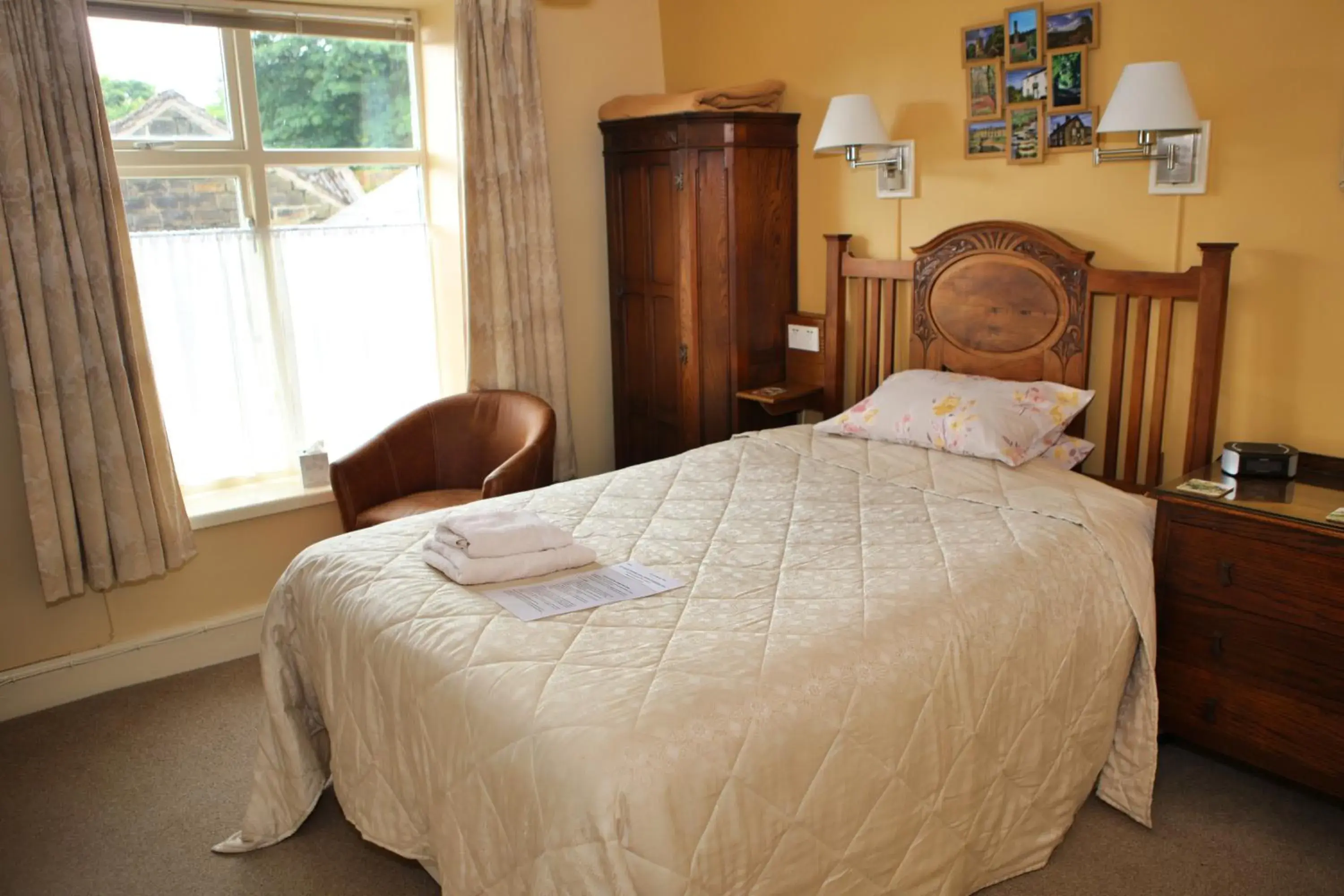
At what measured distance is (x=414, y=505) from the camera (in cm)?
349

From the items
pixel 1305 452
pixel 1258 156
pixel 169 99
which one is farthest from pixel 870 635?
pixel 169 99

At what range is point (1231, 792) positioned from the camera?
2.60 metres

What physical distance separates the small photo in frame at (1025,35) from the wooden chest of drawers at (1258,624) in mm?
1368

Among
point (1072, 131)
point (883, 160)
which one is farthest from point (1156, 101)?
point (883, 160)

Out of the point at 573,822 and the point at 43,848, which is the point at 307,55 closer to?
the point at 43,848

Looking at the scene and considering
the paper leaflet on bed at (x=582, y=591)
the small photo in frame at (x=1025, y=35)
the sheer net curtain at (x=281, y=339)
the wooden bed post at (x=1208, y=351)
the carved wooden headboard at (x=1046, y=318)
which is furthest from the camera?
the sheer net curtain at (x=281, y=339)

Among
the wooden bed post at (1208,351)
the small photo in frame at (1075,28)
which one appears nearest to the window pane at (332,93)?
the small photo in frame at (1075,28)

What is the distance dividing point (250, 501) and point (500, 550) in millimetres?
1688

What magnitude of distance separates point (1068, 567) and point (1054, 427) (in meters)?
0.69

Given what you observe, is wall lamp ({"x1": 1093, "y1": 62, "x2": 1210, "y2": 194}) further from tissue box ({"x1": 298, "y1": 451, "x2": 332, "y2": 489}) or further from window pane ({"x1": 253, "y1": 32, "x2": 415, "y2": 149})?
tissue box ({"x1": 298, "y1": 451, "x2": 332, "y2": 489})

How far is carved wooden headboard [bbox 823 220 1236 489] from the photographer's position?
9.20ft

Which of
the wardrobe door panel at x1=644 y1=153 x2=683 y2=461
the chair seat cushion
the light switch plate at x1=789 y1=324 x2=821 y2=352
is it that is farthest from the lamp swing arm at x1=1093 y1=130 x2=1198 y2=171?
the chair seat cushion

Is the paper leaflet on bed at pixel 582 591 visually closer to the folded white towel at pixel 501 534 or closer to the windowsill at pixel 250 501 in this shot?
the folded white towel at pixel 501 534

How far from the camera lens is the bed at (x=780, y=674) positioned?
171 cm
